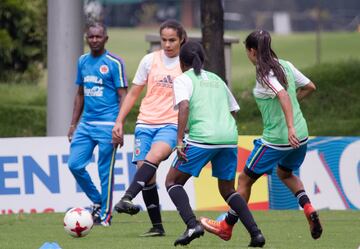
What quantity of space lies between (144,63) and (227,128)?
168cm

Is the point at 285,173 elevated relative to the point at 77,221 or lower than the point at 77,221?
elevated

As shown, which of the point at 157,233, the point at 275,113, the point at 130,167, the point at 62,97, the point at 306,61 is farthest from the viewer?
the point at 306,61

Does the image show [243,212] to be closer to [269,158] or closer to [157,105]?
[269,158]

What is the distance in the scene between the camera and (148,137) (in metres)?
11.5

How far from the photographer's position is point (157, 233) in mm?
11586

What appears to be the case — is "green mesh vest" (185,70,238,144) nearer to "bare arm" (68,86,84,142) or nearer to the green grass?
"bare arm" (68,86,84,142)

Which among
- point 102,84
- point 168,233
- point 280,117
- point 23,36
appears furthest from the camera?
point 23,36

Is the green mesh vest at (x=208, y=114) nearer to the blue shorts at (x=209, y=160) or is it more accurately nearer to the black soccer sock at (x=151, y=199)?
the blue shorts at (x=209, y=160)

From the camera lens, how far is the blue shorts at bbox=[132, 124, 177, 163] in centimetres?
1134

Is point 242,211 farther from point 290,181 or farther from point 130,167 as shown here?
point 130,167

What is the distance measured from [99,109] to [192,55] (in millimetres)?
2674

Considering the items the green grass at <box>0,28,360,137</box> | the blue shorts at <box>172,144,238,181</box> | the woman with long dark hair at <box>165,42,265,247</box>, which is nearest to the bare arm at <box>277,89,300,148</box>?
the woman with long dark hair at <box>165,42,265,247</box>

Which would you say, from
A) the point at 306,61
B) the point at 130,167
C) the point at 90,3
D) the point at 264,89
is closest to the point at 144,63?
the point at 264,89

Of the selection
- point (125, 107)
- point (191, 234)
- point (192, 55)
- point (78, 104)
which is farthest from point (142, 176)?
point (78, 104)
